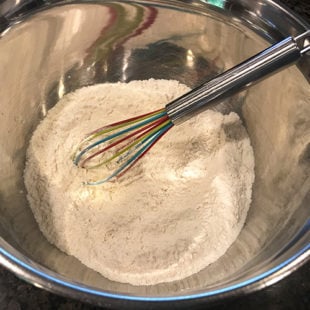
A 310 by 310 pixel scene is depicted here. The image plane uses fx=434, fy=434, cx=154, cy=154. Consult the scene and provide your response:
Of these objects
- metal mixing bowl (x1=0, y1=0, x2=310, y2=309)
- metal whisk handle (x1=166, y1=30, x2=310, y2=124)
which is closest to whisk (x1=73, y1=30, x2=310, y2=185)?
metal whisk handle (x1=166, y1=30, x2=310, y2=124)

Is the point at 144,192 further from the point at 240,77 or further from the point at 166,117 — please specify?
the point at 240,77

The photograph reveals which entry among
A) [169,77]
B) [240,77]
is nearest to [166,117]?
[240,77]

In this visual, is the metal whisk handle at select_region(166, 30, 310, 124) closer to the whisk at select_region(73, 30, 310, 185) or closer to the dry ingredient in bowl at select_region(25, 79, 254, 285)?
the whisk at select_region(73, 30, 310, 185)

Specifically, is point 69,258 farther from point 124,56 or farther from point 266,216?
point 124,56

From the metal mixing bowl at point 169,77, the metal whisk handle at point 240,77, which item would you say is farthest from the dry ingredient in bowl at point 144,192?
the metal whisk handle at point 240,77

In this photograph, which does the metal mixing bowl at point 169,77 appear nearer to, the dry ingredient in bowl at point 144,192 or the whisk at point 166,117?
the dry ingredient in bowl at point 144,192

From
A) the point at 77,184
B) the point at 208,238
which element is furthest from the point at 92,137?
the point at 208,238

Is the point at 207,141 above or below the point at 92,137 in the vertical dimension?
below
